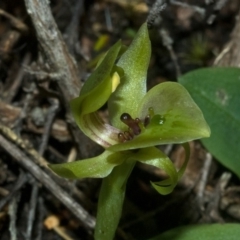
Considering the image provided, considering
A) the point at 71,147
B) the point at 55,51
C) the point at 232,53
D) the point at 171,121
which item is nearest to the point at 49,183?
the point at 71,147

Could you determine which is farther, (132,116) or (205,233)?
(205,233)

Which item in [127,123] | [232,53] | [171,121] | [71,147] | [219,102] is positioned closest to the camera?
[171,121]

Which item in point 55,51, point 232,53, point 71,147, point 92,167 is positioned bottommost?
point 71,147

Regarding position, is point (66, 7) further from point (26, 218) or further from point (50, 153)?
point (26, 218)

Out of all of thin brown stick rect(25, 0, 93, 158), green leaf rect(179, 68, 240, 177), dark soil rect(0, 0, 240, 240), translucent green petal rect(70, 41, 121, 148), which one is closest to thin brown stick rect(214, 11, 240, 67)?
dark soil rect(0, 0, 240, 240)

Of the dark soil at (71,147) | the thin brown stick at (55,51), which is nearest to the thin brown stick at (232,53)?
the dark soil at (71,147)

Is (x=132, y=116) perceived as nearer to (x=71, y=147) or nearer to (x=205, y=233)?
(x=205, y=233)

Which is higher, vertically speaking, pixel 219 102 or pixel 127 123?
pixel 127 123

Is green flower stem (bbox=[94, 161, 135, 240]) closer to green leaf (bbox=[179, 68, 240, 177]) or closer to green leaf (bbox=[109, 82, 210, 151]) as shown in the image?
green leaf (bbox=[109, 82, 210, 151])
